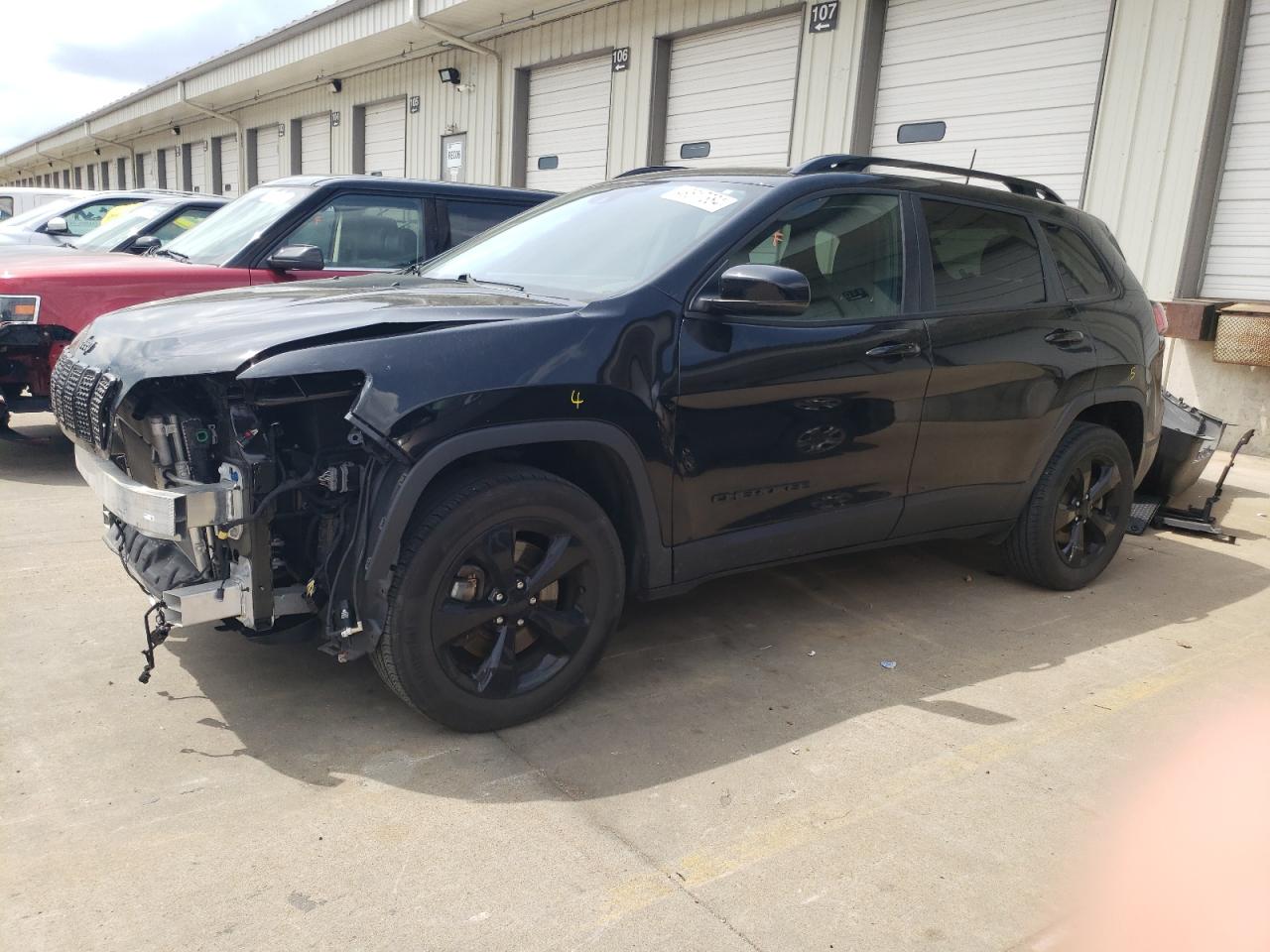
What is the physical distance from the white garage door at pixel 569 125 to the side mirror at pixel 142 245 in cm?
698

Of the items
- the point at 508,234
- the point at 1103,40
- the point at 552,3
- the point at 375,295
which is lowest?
the point at 375,295

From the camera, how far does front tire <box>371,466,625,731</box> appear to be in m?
2.87

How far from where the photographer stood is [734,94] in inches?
473

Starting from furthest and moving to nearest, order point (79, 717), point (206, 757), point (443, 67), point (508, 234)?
point (443, 67)
point (508, 234)
point (79, 717)
point (206, 757)

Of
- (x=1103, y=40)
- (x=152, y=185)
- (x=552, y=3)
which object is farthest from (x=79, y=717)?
(x=152, y=185)

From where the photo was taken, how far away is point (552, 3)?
1385 centimetres

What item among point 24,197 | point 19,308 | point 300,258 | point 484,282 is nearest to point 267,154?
point 24,197

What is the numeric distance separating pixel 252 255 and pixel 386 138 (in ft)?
46.5

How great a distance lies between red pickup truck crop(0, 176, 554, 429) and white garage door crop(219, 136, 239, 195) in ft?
69.8

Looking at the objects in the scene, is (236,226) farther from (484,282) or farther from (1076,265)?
(1076,265)

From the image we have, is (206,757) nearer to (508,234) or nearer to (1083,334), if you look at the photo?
(508,234)

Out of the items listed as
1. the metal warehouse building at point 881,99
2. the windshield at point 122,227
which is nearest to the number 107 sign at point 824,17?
the metal warehouse building at point 881,99

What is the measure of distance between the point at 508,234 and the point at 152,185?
1295 inches

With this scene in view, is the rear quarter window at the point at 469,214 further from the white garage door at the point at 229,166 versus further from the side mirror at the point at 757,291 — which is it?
the white garage door at the point at 229,166
